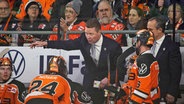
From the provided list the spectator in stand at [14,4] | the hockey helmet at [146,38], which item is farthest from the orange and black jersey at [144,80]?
the spectator in stand at [14,4]

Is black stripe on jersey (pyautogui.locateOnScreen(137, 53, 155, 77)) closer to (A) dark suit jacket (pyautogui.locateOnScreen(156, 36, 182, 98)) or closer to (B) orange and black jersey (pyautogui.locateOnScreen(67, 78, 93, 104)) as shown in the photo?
(A) dark suit jacket (pyautogui.locateOnScreen(156, 36, 182, 98))

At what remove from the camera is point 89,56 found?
9539 mm

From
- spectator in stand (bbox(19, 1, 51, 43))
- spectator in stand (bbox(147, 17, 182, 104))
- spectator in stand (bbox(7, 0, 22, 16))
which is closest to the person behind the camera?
spectator in stand (bbox(147, 17, 182, 104))

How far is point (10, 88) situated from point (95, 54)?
1.35 meters

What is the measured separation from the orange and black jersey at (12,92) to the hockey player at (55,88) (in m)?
0.59

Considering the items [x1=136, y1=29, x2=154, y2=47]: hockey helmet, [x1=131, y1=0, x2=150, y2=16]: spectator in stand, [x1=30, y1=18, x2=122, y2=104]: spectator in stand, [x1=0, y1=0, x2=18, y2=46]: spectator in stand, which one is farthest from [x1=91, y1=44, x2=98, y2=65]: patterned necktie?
[x1=0, y1=0, x2=18, y2=46]: spectator in stand

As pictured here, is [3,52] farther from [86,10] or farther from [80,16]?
[86,10]

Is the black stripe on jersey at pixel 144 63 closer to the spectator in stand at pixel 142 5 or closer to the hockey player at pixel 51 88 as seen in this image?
the spectator in stand at pixel 142 5

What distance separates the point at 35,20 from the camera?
9578mm

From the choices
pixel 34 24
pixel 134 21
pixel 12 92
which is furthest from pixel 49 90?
pixel 134 21

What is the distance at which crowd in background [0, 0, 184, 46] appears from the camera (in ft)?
30.7

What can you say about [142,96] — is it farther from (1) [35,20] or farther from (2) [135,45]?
(1) [35,20]

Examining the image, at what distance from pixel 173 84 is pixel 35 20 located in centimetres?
221

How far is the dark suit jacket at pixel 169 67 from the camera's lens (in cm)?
911
